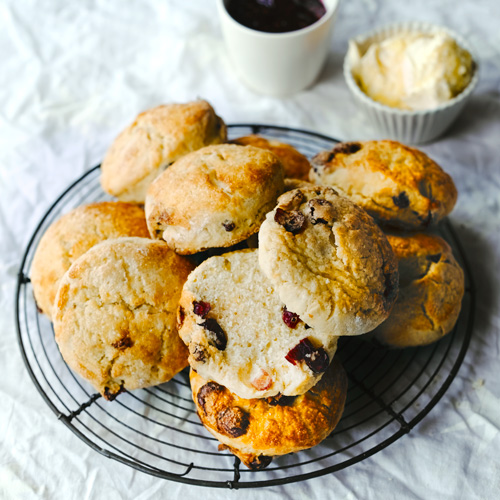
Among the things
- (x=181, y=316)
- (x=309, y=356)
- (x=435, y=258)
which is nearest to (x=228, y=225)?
(x=181, y=316)

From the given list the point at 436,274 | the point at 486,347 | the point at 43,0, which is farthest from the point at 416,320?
the point at 43,0

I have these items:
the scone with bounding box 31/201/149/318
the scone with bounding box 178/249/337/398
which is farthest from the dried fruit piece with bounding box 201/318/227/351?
the scone with bounding box 31/201/149/318

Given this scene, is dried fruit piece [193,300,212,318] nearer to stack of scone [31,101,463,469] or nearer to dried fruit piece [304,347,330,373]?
stack of scone [31,101,463,469]

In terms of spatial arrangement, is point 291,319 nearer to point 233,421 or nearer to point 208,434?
point 233,421

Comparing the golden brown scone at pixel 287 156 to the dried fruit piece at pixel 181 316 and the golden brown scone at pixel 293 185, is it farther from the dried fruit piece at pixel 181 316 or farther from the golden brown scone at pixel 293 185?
the dried fruit piece at pixel 181 316

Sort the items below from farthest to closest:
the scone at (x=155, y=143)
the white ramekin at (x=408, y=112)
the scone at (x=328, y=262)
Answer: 1. the white ramekin at (x=408, y=112)
2. the scone at (x=155, y=143)
3. the scone at (x=328, y=262)

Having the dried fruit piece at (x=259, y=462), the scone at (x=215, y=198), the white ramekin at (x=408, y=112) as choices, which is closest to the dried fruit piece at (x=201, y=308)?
the scone at (x=215, y=198)

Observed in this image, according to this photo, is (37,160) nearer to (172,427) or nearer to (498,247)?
(172,427)
